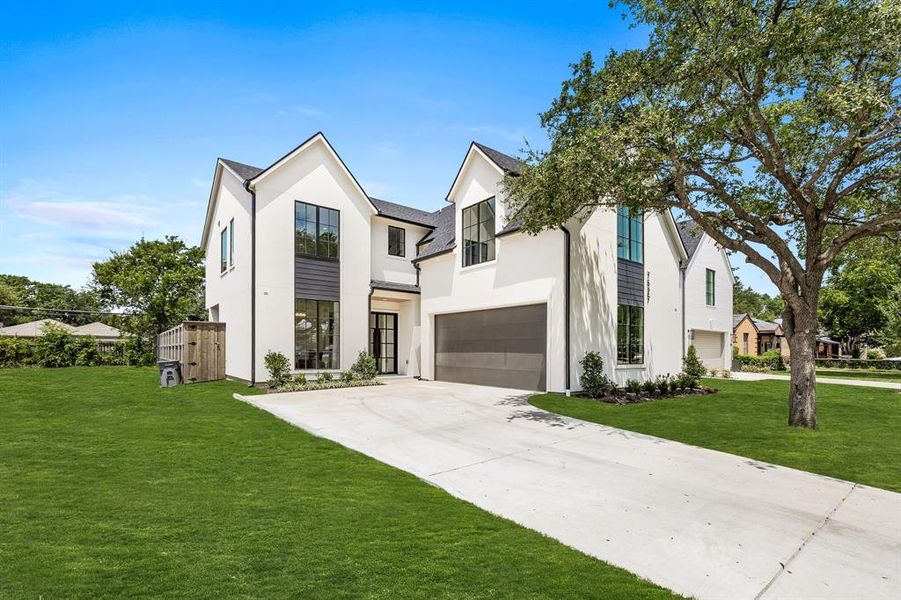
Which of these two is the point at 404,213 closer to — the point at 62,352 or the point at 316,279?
the point at 316,279

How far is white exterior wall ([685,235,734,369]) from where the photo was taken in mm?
22688

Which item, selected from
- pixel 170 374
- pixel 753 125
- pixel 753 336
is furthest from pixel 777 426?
pixel 753 336

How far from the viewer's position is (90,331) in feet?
103

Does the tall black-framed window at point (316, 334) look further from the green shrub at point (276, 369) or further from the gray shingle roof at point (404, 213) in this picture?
the gray shingle roof at point (404, 213)

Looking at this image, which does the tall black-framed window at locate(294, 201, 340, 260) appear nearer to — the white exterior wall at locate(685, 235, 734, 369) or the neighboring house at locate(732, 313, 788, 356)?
the white exterior wall at locate(685, 235, 734, 369)

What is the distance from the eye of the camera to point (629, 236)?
15.9 metres

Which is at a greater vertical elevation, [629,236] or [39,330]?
[629,236]

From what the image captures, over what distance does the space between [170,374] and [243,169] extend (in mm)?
7903

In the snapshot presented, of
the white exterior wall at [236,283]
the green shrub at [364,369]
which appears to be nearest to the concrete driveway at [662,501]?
the green shrub at [364,369]

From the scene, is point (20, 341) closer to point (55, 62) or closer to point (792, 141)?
point (55, 62)

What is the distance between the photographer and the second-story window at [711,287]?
24.3 metres

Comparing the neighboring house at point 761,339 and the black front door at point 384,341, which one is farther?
the neighboring house at point 761,339

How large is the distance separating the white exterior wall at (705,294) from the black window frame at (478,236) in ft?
42.2

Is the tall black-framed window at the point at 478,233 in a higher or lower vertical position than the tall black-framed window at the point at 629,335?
higher
